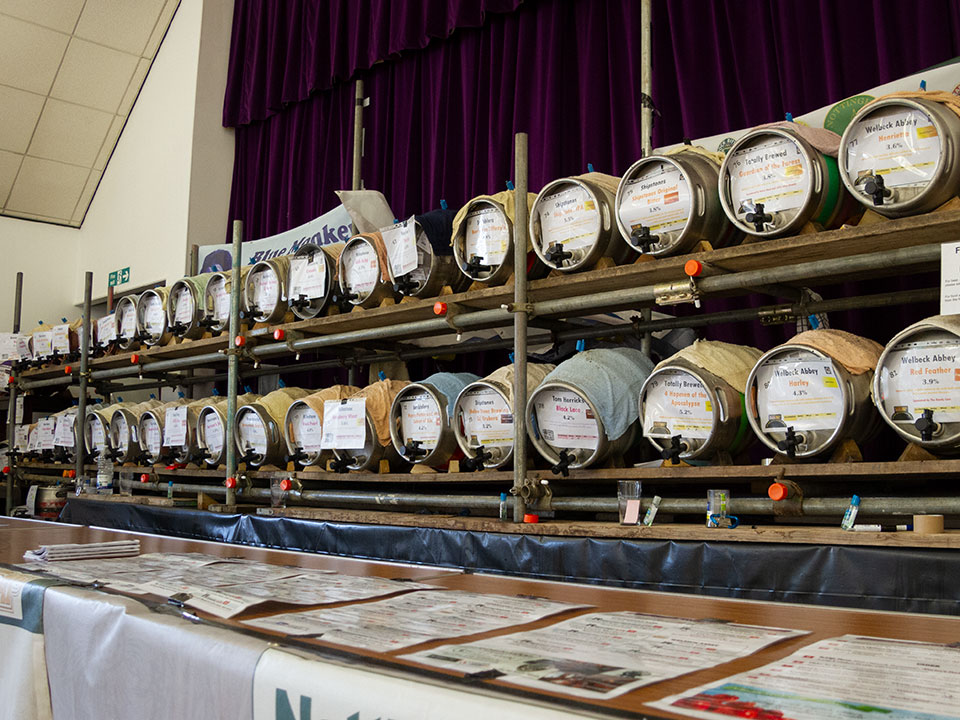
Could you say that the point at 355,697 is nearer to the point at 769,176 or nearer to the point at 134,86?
the point at 769,176

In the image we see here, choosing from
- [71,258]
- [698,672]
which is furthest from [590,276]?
[71,258]

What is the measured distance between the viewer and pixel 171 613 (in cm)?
116

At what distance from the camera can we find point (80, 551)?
1.89 meters

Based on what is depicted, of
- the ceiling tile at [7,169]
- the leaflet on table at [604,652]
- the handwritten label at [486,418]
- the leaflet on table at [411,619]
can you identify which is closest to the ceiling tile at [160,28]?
the ceiling tile at [7,169]

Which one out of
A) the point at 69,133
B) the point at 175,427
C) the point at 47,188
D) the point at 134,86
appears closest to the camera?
the point at 175,427

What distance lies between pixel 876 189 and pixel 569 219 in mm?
1034

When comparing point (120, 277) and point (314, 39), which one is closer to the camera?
point (314, 39)

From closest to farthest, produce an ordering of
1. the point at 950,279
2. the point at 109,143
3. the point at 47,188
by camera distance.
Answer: the point at 950,279 < the point at 109,143 < the point at 47,188

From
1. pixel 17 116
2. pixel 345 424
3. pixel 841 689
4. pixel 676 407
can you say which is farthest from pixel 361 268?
pixel 17 116

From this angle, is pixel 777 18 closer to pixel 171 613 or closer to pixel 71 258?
pixel 171 613

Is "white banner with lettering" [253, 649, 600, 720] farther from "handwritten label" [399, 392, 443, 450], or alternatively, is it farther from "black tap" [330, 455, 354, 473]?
"black tap" [330, 455, 354, 473]

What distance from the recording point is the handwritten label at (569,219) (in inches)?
119

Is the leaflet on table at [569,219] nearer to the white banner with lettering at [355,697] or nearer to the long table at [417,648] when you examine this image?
the long table at [417,648]

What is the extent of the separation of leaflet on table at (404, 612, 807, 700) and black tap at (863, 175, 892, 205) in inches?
63.5
